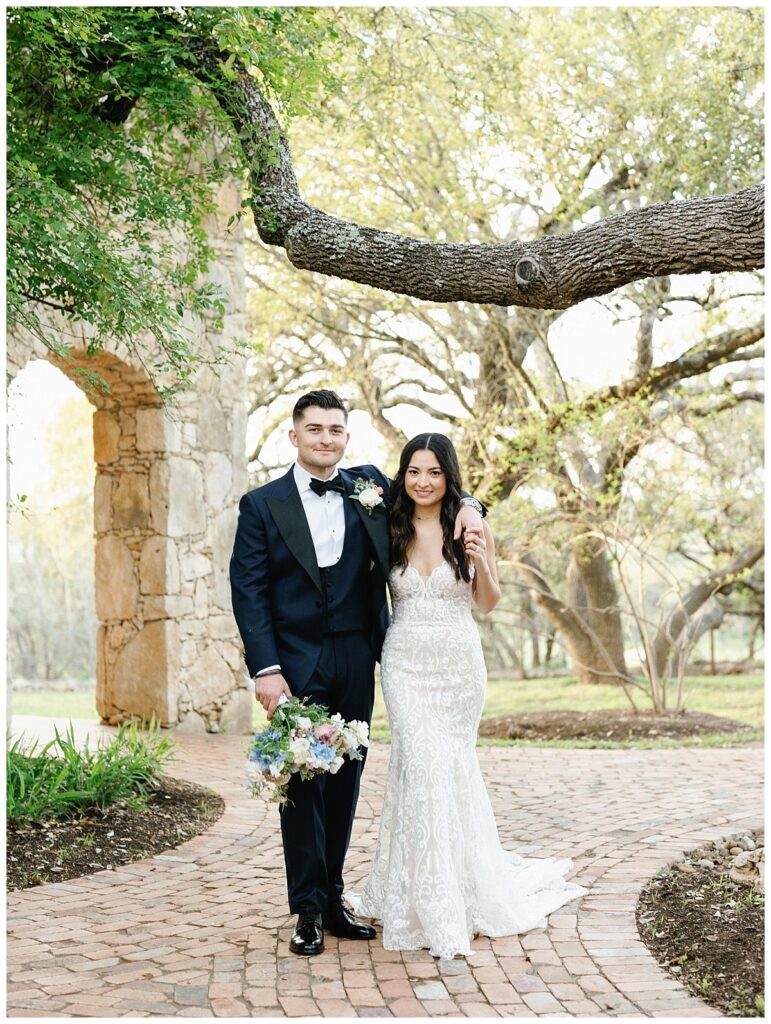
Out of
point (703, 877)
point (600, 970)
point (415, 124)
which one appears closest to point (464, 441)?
point (415, 124)

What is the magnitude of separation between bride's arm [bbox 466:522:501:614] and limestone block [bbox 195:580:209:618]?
4886 mm

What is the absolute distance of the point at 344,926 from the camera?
3.72m

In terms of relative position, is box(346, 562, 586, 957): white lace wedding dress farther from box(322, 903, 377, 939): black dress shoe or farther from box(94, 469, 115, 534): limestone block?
box(94, 469, 115, 534): limestone block

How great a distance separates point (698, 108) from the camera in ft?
30.9

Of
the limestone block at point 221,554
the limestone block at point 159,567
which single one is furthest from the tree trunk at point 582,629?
the limestone block at point 159,567

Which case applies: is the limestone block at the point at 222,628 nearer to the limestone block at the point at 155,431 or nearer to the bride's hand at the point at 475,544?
the limestone block at the point at 155,431

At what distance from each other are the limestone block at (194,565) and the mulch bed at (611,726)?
3333mm

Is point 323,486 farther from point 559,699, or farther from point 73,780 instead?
point 559,699

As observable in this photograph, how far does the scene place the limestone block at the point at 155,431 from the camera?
27.4 feet

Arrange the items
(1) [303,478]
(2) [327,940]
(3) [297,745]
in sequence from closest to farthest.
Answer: (3) [297,745] → (2) [327,940] → (1) [303,478]

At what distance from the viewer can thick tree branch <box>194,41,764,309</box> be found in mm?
3457

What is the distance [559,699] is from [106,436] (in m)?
7.15

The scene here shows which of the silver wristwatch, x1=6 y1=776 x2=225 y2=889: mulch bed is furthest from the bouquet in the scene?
x1=6 y1=776 x2=225 y2=889: mulch bed

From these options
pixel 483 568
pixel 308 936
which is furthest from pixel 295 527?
pixel 308 936
